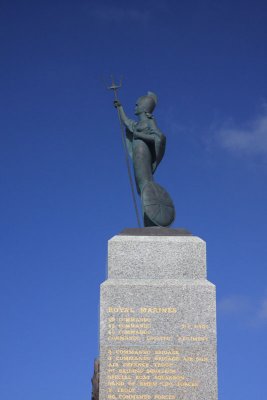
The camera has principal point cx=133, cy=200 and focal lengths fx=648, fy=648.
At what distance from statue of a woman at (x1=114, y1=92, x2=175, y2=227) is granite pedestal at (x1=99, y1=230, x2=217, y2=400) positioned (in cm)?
101

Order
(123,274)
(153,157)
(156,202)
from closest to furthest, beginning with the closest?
(123,274) < (156,202) < (153,157)

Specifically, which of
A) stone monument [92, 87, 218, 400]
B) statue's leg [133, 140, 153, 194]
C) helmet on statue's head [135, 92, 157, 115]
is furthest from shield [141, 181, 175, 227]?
helmet on statue's head [135, 92, 157, 115]

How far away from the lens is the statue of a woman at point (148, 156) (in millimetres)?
13591

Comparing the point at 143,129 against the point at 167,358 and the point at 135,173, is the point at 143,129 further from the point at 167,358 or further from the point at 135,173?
the point at 167,358

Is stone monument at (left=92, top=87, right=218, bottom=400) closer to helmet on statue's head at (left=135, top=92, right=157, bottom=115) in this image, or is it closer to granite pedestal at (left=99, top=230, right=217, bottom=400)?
granite pedestal at (left=99, top=230, right=217, bottom=400)

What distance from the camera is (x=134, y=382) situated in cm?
1153

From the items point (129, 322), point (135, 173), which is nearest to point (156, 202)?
point (135, 173)

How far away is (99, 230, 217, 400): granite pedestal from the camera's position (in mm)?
11555

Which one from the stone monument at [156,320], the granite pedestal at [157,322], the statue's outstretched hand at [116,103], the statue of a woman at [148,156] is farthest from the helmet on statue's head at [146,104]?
the granite pedestal at [157,322]

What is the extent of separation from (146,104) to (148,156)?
131 centimetres

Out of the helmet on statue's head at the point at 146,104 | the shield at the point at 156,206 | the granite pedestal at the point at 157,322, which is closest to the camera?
the granite pedestal at the point at 157,322

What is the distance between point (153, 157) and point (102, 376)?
5.20 metres

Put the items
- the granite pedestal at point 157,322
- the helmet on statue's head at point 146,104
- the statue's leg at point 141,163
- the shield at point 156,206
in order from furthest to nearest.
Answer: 1. the helmet on statue's head at point 146,104
2. the statue's leg at point 141,163
3. the shield at point 156,206
4. the granite pedestal at point 157,322

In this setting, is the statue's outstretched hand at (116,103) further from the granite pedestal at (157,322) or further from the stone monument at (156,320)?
the granite pedestal at (157,322)
